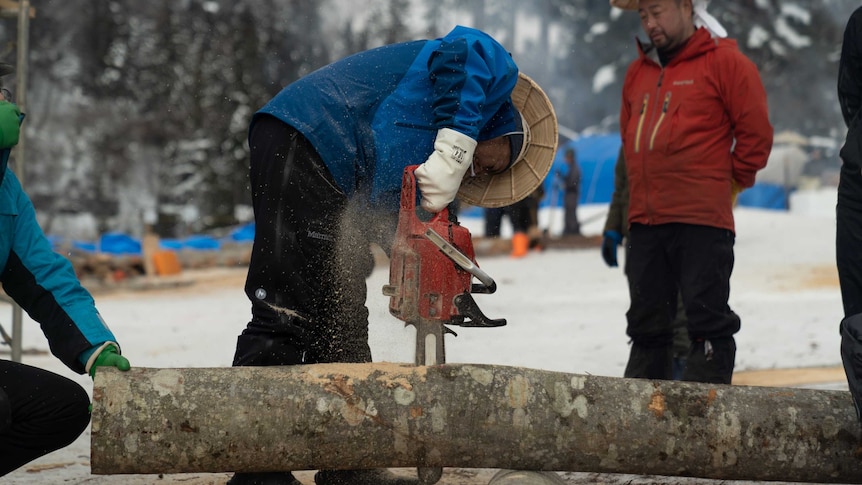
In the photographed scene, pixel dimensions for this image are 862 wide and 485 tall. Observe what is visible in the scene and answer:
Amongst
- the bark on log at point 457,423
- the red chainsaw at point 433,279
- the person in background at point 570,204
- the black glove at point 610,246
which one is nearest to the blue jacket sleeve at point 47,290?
the bark on log at point 457,423

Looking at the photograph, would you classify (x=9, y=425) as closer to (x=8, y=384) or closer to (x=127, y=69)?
(x=8, y=384)

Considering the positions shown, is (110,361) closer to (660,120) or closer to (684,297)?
(684,297)

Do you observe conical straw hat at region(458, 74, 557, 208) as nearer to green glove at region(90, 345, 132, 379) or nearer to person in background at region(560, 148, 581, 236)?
green glove at region(90, 345, 132, 379)

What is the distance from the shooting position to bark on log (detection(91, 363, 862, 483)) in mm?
2824

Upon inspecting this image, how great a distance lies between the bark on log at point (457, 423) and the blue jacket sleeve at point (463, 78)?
0.82 metres

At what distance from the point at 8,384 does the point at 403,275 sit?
1238 millimetres

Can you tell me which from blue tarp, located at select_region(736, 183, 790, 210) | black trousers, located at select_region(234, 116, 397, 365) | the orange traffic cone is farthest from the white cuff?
blue tarp, located at select_region(736, 183, 790, 210)

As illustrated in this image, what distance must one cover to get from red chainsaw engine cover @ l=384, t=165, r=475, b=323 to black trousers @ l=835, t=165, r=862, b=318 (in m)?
1.42

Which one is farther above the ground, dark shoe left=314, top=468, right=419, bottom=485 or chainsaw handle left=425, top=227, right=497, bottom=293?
chainsaw handle left=425, top=227, right=497, bottom=293

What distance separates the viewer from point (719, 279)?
13.2 ft

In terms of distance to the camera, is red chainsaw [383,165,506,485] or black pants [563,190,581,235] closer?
red chainsaw [383,165,506,485]

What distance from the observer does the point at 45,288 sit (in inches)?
113

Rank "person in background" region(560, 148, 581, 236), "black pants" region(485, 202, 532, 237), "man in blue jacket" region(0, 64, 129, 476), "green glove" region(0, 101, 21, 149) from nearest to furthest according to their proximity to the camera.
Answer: "green glove" region(0, 101, 21, 149), "man in blue jacket" region(0, 64, 129, 476), "black pants" region(485, 202, 532, 237), "person in background" region(560, 148, 581, 236)

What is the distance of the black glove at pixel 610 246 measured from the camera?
4.95 m
